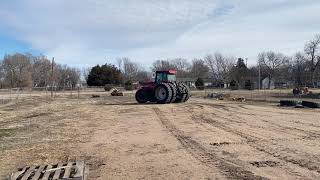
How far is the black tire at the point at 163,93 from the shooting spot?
3212cm

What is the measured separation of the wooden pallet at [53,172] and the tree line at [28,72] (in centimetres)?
11028

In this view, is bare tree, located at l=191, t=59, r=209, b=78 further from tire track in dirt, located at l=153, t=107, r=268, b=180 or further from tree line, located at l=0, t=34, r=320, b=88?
tire track in dirt, located at l=153, t=107, r=268, b=180

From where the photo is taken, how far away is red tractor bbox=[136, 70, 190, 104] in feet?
107

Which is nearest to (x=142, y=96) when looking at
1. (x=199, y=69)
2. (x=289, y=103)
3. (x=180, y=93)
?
(x=180, y=93)

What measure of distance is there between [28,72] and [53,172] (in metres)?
120

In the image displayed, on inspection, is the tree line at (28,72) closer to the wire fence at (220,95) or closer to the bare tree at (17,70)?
the bare tree at (17,70)

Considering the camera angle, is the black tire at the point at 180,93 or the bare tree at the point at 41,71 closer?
the black tire at the point at 180,93

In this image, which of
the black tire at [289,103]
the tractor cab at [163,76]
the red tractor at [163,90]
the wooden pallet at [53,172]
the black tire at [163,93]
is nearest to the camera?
the wooden pallet at [53,172]

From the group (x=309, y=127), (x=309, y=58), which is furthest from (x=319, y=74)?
(x=309, y=127)

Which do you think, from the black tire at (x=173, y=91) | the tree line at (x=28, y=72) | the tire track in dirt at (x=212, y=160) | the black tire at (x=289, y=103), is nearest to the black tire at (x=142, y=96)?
the black tire at (x=173, y=91)

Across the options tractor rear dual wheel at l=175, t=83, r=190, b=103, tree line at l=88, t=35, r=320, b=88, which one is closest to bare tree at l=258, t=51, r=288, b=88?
tree line at l=88, t=35, r=320, b=88

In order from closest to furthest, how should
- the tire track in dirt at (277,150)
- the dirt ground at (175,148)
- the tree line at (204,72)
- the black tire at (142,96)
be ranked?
the dirt ground at (175,148), the tire track in dirt at (277,150), the black tire at (142,96), the tree line at (204,72)

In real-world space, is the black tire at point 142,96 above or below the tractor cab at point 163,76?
below

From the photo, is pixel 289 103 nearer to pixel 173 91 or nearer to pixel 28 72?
pixel 173 91
